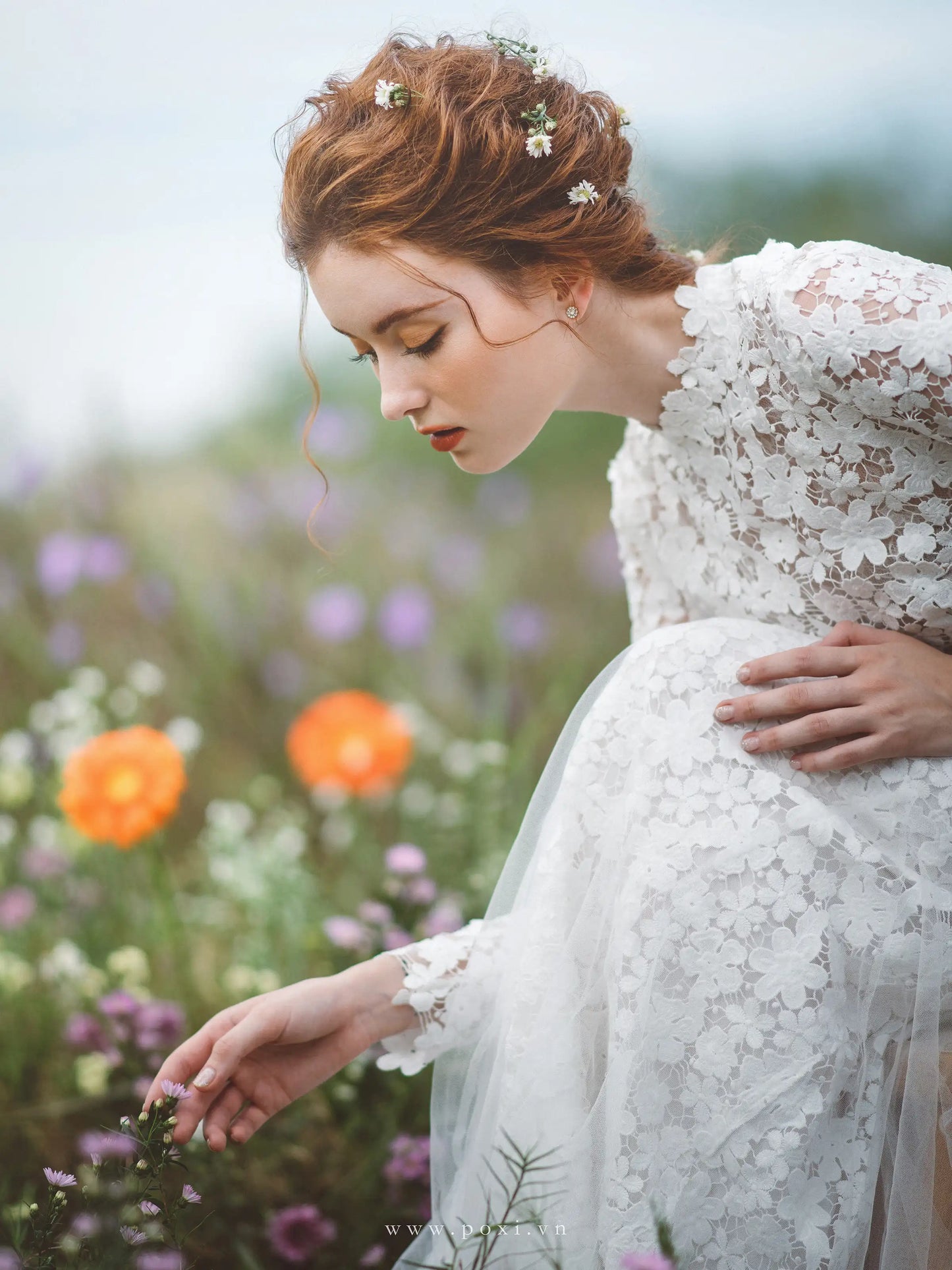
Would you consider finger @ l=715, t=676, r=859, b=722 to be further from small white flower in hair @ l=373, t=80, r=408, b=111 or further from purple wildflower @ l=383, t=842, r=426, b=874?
small white flower in hair @ l=373, t=80, r=408, b=111

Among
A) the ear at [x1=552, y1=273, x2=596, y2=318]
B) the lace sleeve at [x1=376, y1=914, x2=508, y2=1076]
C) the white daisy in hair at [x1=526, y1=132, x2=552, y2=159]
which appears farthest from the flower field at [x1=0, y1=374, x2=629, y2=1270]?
the white daisy in hair at [x1=526, y1=132, x2=552, y2=159]

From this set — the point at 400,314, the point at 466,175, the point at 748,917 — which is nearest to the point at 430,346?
the point at 400,314

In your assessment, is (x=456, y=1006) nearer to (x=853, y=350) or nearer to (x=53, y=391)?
(x=853, y=350)

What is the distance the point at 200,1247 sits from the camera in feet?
3.70

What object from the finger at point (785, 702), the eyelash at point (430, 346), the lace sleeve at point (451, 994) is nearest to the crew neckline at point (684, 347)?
the eyelash at point (430, 346)

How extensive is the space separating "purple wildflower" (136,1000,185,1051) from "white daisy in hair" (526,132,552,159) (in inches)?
41.9

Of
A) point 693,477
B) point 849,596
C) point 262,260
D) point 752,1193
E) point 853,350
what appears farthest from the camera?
point 262,260

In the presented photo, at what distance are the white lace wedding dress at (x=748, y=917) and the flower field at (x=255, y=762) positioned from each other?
0.95ft

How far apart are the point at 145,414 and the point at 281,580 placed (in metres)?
0.50

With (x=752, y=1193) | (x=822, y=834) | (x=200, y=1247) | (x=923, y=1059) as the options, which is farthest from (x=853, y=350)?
(x=200, y=1247)

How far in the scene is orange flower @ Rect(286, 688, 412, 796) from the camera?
5.45 ft

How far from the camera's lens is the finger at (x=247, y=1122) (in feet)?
3.18

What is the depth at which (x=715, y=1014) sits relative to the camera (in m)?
0.88

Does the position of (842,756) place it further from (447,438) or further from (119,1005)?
(119,1005)
